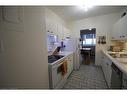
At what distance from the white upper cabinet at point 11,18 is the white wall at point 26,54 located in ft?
0.17

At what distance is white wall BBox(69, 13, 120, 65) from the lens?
4.25 m

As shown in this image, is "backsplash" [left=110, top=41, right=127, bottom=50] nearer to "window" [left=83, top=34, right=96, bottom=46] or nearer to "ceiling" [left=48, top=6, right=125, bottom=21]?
"ceiling" [left=48, top=6, right=125, bottom=21]

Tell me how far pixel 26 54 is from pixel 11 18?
0.45 m

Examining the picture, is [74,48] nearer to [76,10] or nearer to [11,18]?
[76,10]

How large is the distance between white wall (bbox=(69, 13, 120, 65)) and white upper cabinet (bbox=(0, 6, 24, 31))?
158 inches

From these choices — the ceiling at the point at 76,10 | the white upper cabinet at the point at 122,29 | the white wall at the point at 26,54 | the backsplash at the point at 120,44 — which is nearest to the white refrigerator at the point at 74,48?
the ceiling at the point at 76,10

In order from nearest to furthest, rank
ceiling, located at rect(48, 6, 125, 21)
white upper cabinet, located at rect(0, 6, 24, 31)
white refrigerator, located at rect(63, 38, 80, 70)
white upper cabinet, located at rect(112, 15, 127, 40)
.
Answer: white upper cabinet, located at rect(0, 6, 24, 31), white upper cabinet, located at rect(112, 15, 127, 40), ceiling, located at rect(48, 6, 125, 21), white refrigerator, located at rect(63, 38, 80, 70)

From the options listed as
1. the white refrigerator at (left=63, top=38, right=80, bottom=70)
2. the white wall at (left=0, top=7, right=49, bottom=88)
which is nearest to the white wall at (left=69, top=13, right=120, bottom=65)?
the white refrigerator at (left=63, top=38, right=80, bottom=70)

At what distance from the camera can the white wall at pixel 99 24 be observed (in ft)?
13.9

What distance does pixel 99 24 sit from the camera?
447 cm

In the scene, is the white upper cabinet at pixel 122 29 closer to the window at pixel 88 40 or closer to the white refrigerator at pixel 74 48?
the white refrigerator at pixel 74 48
